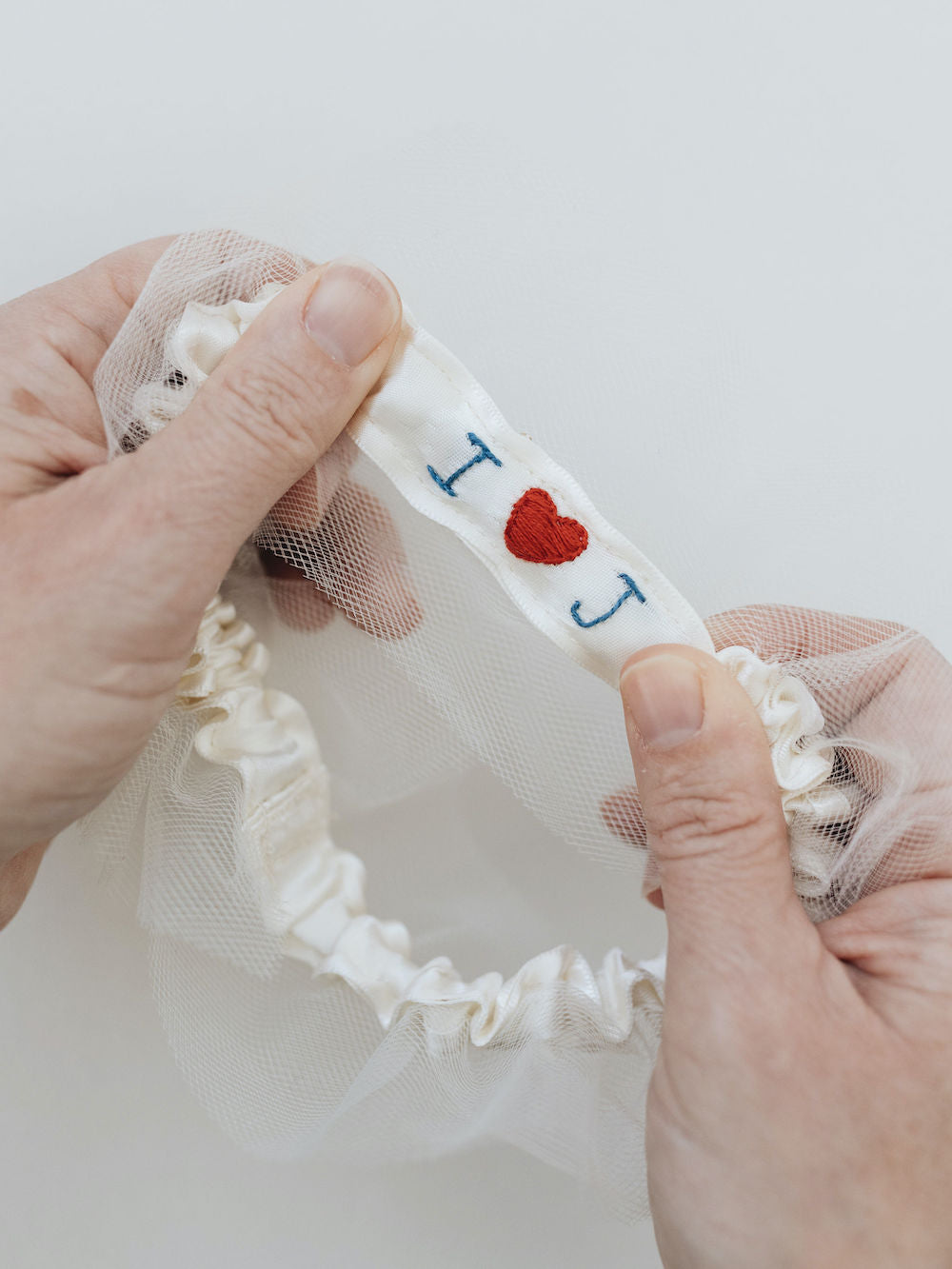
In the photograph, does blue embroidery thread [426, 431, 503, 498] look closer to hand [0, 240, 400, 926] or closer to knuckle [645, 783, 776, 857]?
hand [0, 240, 400, 926]

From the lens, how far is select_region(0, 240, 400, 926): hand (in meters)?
0.83

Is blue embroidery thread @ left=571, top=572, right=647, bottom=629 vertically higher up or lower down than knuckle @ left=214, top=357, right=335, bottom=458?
higher up

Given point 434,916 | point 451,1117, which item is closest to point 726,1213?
point 451,1117

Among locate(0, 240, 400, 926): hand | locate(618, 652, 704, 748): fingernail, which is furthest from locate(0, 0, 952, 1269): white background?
locate(618, 652, 704, 748): fingernail

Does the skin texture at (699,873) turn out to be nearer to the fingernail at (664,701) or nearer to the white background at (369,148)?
the fingernail at (664,701)

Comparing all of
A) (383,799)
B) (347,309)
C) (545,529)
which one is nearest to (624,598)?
(545,529)

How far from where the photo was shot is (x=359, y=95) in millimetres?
1275

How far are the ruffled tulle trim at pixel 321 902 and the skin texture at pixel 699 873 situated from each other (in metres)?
0.14

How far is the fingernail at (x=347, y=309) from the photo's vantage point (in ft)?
2.68

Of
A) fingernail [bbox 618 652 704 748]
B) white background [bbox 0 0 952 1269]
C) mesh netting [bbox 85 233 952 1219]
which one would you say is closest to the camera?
fingernail [bbox 618 652 704 748]

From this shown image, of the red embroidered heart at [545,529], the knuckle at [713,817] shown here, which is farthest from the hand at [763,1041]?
the red embroidered heart at [545,529]

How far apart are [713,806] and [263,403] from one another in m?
0.49

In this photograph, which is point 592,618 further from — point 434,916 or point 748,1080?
point 434,916

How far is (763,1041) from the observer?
31.8 inches
